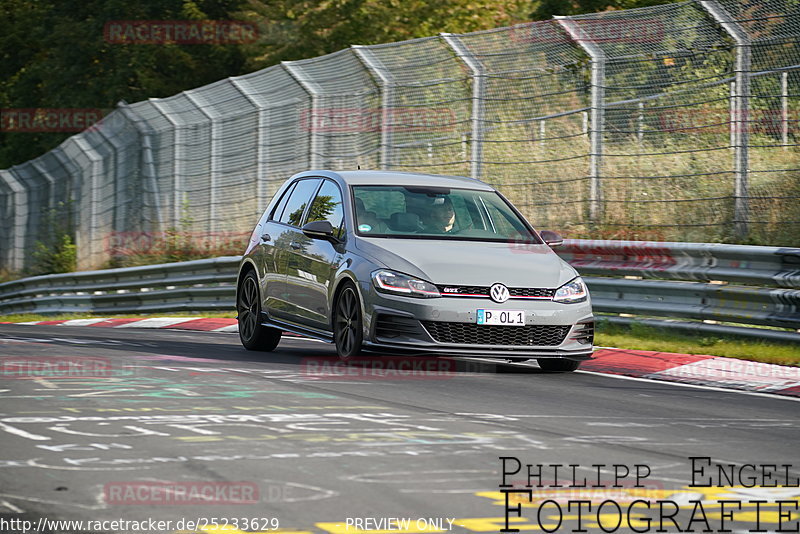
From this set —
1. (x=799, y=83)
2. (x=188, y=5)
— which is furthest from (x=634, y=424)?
(x=188, y=5)

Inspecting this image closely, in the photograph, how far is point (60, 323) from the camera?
75.3 ft

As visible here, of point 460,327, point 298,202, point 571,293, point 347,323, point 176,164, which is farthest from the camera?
point 176,164

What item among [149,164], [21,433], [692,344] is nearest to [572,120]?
[692,344]

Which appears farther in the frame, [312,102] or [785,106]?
[312,102]

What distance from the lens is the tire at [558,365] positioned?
11.3 metres

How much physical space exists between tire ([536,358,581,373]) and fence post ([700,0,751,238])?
375 centimetres

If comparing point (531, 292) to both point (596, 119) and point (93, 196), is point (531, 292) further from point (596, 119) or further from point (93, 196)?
point (93, 196)

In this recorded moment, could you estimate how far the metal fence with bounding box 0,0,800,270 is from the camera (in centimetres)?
1464

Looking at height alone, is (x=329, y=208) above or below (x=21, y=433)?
above

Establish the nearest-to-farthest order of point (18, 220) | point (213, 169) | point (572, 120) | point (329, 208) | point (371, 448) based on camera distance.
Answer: point (371, 448), point (329, 208), point (572, 120), point (213, 169), point (18, 220)

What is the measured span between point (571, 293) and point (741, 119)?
179 inches

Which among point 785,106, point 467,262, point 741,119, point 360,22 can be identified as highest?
point 360,22

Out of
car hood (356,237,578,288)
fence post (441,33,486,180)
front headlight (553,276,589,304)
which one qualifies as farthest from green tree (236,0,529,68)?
front headlight (553,276,589,304)

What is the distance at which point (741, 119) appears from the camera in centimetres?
1469
